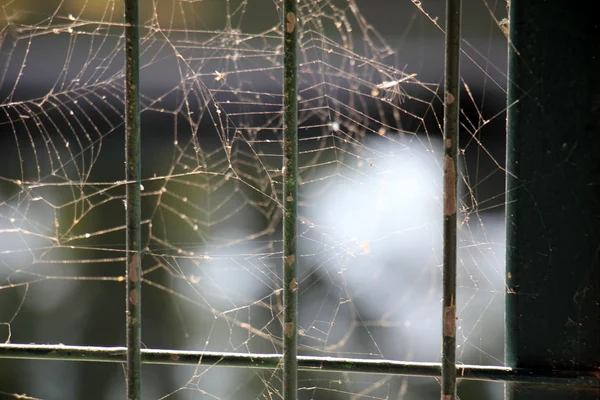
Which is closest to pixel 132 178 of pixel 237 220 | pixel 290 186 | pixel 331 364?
pixel 290 186

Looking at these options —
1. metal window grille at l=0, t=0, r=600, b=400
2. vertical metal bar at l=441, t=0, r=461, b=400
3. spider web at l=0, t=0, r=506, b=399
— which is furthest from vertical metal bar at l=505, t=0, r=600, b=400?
spider web at l=0, t=0, r=506, b=399

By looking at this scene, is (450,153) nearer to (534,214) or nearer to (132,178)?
(534,214)

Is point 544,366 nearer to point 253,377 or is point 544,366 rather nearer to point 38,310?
point 253,377

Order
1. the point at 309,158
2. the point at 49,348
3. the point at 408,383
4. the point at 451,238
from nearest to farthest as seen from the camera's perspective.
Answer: the point at 451,238 < the point at 49,348 < the point at 408,383 < the point at 309,158

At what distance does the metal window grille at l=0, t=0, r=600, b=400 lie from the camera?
3.07 ft

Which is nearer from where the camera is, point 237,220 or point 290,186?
point 290,186

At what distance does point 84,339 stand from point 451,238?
2305mm

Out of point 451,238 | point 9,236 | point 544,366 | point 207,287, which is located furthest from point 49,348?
point 9,236

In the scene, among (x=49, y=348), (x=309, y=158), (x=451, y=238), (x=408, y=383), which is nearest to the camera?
(x=451, y=238)

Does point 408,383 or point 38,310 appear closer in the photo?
point 408,383

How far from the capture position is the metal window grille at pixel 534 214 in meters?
0.94

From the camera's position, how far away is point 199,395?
2.80m

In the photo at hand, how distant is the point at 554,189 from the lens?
0.96 m

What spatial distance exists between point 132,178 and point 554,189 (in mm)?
754
